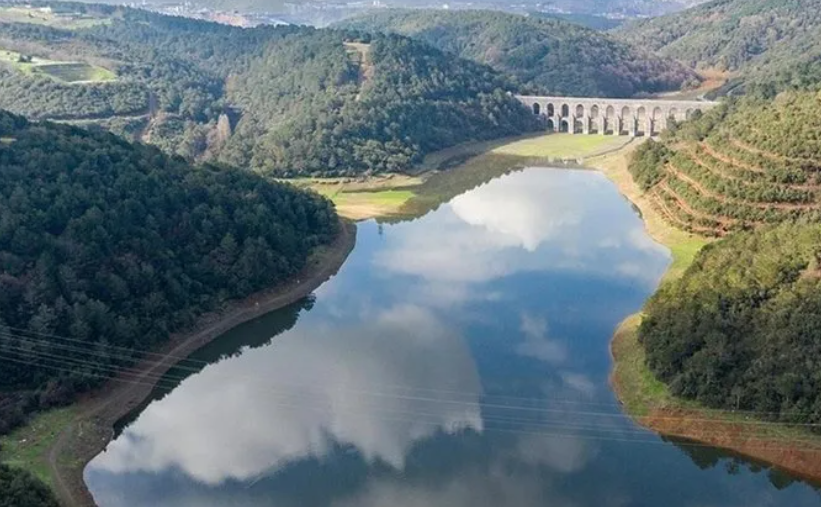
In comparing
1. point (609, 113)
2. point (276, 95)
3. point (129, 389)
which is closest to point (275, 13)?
point (276, 95)

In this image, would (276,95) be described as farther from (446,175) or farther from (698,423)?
(698,423)

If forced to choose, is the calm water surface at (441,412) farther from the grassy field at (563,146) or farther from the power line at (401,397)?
the grassy field at (563,146)

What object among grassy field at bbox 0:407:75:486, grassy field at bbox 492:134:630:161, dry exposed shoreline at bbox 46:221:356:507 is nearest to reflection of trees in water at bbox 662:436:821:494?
dry exposed shoreline at bbox 46:221:356:507

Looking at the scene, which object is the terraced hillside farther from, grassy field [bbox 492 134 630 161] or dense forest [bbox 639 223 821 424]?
grassy field [bbox 492 134 630 161]

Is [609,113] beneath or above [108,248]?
above

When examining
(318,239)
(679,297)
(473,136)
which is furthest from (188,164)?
(473,136)

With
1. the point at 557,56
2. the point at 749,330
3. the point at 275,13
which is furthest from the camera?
the point at 275,13

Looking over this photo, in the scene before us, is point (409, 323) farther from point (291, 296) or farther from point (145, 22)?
point (145, 22)
